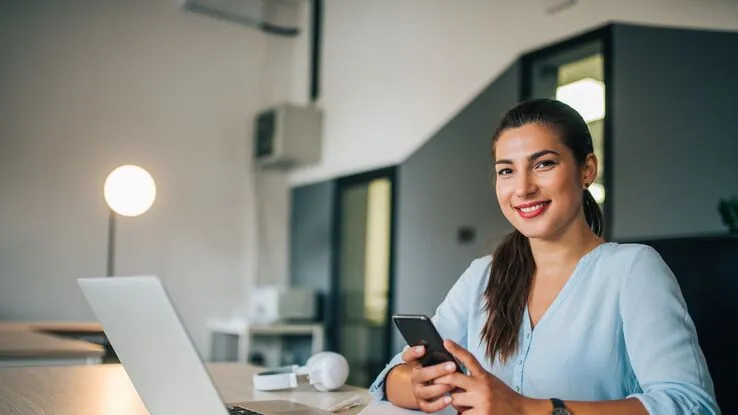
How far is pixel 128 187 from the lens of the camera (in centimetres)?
382

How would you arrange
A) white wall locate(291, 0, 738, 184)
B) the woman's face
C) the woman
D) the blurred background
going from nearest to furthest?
the woman
the woman's face
the blurred background
white wall locate(291, 0, 738, 184)

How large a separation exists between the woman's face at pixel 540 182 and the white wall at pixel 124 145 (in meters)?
4.44

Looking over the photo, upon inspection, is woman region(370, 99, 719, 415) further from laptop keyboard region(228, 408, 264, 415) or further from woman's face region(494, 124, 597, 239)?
laptop keyboard region(228, 408, 264, 415)

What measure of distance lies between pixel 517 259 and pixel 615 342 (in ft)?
0.97

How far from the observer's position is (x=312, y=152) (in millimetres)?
5664

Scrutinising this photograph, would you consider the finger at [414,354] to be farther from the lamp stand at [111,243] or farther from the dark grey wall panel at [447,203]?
the lamp stand at [111,243]

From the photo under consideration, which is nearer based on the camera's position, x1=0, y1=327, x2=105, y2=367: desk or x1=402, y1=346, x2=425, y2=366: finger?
x1=402, y1=346, x2=425, y2=366: finger

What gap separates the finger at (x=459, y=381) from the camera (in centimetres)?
108

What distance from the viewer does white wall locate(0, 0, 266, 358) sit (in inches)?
200

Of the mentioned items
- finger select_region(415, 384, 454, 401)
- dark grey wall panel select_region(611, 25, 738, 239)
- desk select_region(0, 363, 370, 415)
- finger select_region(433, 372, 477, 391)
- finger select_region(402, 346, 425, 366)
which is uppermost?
dark grey wall panel select_region(611, 25, 738, 239)

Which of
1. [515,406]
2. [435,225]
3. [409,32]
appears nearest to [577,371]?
[515,406]

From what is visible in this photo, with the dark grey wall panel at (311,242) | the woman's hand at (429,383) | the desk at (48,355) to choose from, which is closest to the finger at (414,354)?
the woman's hand at (429,383)

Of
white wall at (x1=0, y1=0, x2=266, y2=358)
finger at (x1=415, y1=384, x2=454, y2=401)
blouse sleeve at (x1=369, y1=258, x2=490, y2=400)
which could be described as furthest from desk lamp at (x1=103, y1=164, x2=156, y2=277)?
finger at (x1=415, y1=384, x2=454, y2=401)

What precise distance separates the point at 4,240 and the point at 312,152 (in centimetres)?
226
